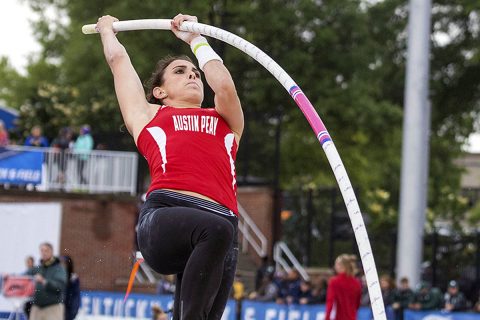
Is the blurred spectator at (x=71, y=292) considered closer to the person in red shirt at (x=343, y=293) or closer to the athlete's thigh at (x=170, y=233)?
the person in red shirt at (x=343, y=293)

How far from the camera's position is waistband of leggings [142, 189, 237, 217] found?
243 inches

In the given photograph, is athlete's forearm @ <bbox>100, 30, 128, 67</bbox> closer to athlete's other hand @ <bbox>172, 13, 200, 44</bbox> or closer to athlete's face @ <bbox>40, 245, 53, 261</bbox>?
athlete's other hand @ <bbox>172, 13, 200, 44</bbox>

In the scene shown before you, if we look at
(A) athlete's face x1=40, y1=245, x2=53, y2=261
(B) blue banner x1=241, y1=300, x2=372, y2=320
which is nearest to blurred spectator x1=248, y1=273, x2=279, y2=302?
(B) blue banner x1=241, y1=300, x2=372, y2=320

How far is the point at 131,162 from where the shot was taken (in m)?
28.5

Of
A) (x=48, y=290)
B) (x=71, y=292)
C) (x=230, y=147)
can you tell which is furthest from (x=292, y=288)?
(x=230, y=147)

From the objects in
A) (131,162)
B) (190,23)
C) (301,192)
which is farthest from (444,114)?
(190,23)

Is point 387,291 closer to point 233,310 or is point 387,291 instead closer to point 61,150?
point 233,310

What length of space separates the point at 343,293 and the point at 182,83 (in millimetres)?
9667

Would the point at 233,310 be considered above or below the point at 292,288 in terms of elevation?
below

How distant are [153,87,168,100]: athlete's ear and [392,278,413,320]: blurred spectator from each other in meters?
13.1

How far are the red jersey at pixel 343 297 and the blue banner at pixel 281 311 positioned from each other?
337cm

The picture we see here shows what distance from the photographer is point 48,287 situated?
54.2 feet

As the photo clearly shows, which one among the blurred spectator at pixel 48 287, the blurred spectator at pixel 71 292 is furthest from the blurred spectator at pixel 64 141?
the blurred spectator at pixel 48 287

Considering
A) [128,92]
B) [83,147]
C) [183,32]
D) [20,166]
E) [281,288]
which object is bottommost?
[281,288]
